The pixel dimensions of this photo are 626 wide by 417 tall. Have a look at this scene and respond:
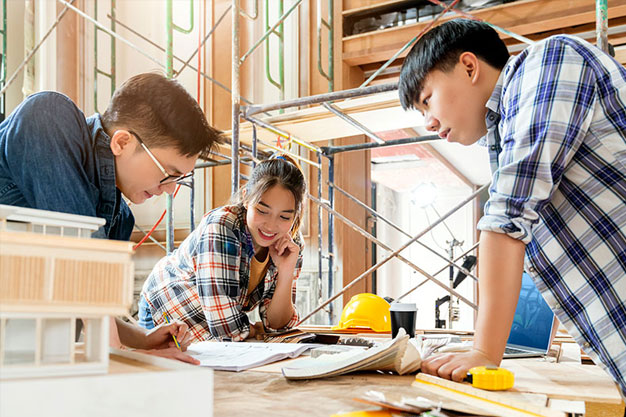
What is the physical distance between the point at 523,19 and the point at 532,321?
246 cm

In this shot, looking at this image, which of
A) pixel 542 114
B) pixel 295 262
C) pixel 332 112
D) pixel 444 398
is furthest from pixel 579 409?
pixel 332 112

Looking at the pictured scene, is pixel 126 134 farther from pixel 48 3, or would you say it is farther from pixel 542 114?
pixel 48 3

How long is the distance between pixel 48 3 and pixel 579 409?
445 centimetres

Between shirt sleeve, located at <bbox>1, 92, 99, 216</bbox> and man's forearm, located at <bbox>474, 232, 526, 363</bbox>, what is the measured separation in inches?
30.5

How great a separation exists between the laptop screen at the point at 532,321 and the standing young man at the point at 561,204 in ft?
1.06

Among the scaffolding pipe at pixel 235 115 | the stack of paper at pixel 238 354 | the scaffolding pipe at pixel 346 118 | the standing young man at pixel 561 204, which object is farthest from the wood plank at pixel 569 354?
the scaffolding pipe at pixel 235 115

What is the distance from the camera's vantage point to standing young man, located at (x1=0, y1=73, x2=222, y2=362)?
1.03 metres

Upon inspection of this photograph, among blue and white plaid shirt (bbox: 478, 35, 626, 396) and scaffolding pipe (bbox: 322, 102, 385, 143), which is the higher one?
scaffolding pipe (bbox: 322, 102, 385, 143)

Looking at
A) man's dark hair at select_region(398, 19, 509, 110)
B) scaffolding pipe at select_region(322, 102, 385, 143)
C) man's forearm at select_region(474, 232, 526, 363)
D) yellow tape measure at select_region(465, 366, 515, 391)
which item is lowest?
yellow tape measure at select_region(465, 366, 515, 391)

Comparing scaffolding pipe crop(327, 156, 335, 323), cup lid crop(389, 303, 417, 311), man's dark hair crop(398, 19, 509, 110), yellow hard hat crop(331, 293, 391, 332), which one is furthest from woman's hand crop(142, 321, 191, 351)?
scaffolding pipe crop(327, 156, 335, 323)

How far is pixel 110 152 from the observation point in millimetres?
1204

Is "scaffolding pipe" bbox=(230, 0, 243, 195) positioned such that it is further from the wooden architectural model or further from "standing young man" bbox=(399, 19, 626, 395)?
the wooden architectural model

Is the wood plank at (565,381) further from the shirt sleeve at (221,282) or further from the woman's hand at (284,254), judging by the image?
the woman's hand at (284,254)

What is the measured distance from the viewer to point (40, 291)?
1.41 feet
